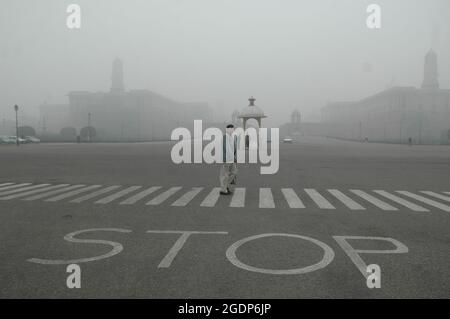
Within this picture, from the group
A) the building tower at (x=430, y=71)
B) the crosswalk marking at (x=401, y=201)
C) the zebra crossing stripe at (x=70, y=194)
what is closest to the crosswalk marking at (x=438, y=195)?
the crosswalk marking at (x=401, y=201)

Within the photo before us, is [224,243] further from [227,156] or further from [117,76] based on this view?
[117,76]

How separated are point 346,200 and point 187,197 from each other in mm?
4148

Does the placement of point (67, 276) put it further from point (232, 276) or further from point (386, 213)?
point (386, 213)

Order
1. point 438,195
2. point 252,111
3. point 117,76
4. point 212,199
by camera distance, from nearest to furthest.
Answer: point 212,199 < point 438,195 < point 252,111 < point 117,76

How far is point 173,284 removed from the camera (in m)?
4.15

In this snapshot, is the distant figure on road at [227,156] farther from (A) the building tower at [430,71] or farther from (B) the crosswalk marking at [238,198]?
(A) the building tower at [430,71]

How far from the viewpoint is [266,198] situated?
9828 mm

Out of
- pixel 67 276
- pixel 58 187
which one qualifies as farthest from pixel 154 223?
pixel 58 187

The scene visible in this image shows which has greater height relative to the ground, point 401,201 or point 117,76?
point 117,76

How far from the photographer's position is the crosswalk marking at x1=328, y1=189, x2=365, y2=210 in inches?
339

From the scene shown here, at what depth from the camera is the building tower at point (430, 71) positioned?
141000 mm

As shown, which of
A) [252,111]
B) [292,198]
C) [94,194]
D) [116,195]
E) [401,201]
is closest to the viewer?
[401,201]

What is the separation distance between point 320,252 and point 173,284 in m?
2.24

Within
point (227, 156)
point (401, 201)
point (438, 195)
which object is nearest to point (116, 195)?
point (227, 156)
